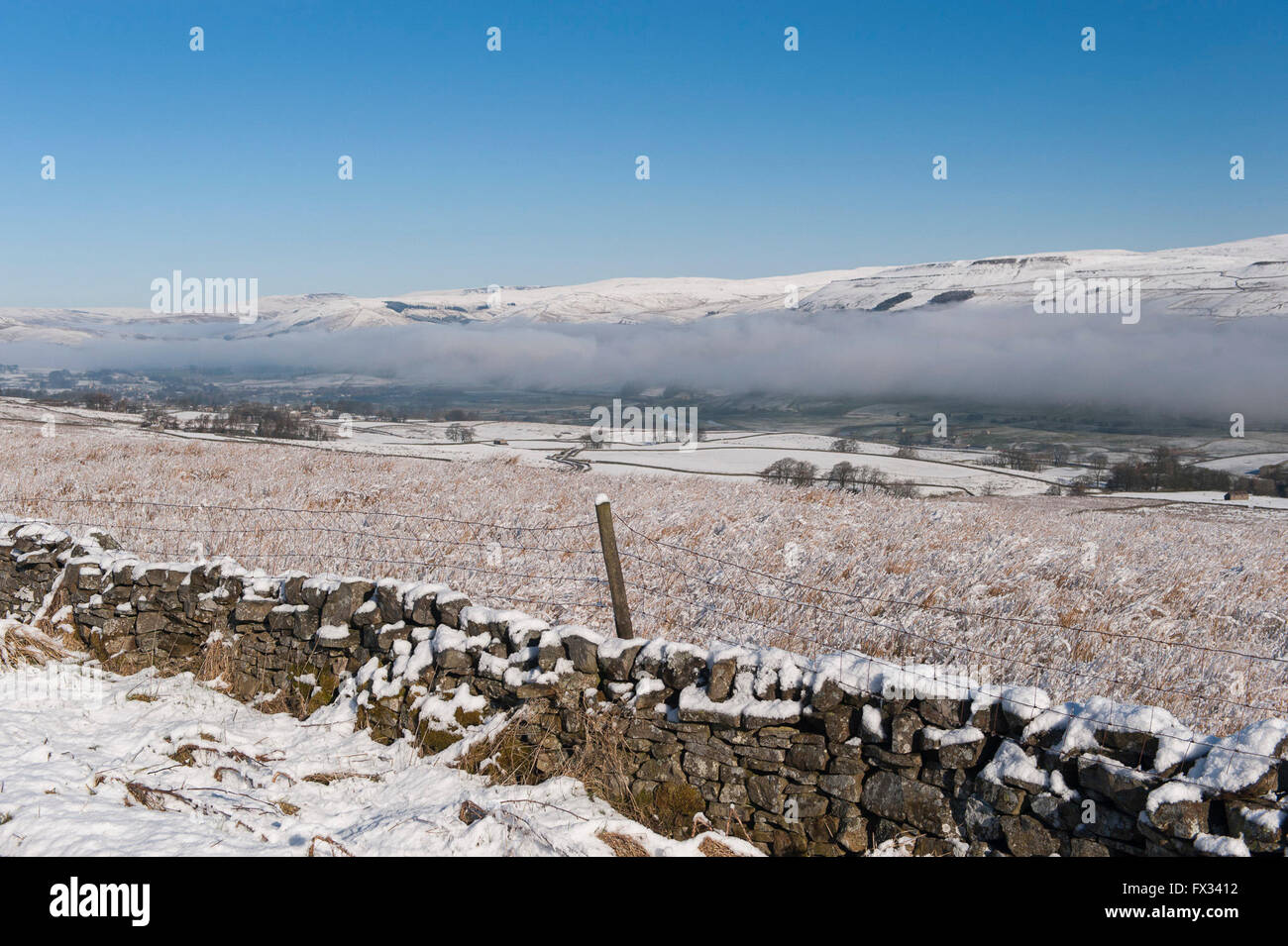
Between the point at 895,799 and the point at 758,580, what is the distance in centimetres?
507

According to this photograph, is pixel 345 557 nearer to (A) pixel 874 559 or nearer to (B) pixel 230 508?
(B) pixel 230 508

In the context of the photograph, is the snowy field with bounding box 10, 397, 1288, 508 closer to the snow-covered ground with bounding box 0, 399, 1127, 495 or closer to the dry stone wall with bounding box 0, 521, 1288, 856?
the snow-covered ground with bounding box 0, 399, 1127, 495

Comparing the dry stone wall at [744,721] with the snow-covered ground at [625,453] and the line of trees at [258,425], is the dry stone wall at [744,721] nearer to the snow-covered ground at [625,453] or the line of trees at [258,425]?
the snow-covered ground at [625,453]

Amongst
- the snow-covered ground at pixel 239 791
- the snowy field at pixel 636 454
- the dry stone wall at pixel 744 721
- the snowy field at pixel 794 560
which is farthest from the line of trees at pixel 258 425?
the snow-covered ground at pixel 239 791

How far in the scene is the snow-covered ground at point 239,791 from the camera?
4.73m

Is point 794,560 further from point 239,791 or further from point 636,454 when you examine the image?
point 636,454

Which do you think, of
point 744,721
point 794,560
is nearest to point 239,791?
point 744,721

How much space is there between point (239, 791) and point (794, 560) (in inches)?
316

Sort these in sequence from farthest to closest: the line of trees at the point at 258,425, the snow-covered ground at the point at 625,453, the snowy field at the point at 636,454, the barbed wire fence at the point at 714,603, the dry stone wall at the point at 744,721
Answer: the line of trees at the point at 258,425 < the snow-covered ground at the point at 625,453 < the snowy field at the point at 636,454 < the barbed wire fence at the point at 714,603 < the dry stone wall at the point at 744,721

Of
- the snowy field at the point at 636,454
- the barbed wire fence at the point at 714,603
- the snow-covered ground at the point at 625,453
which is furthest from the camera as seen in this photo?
the snow-covered ground at the point at 625,453

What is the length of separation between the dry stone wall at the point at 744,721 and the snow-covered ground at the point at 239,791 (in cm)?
40

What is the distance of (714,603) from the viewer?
891cm

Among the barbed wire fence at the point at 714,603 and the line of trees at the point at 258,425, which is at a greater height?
the line of trees at the point at 258,425
